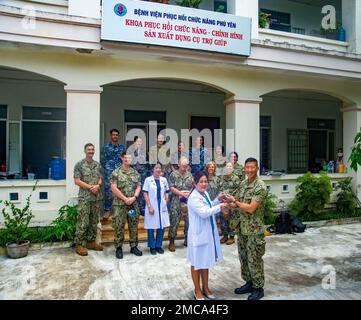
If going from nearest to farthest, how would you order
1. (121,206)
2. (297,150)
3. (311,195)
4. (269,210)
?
1. (121,206)
2. (269,210)
3. (311,195)
4. (297,150)

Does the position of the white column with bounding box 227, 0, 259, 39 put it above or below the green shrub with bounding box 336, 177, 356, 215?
above

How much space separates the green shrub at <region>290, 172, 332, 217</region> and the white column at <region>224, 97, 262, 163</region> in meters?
1.43

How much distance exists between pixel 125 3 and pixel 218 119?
524 cm

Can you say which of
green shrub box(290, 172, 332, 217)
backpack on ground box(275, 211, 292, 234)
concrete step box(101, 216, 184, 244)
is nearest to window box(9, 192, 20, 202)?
concrete step box(101, 216, 184, 244)

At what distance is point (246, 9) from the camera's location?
716 cm

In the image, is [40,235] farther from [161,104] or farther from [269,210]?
[161,104]

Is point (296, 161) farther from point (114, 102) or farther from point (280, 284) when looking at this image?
point (280, 284)

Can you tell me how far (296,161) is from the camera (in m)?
11.3

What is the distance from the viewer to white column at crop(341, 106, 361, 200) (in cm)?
885

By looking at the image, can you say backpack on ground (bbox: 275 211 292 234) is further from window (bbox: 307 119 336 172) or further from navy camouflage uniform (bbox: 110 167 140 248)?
window (bbox: 307 119 336 172)

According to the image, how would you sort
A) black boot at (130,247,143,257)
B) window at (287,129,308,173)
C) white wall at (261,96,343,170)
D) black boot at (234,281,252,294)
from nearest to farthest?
black boot at (234,281,252,294) → black boot at (130,247,143,257) → white wall at (261,96,343,170) → window at (287,129,308,173)

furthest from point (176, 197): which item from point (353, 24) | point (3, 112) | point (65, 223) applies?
point (353, 24)

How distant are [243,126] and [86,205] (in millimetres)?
4055
